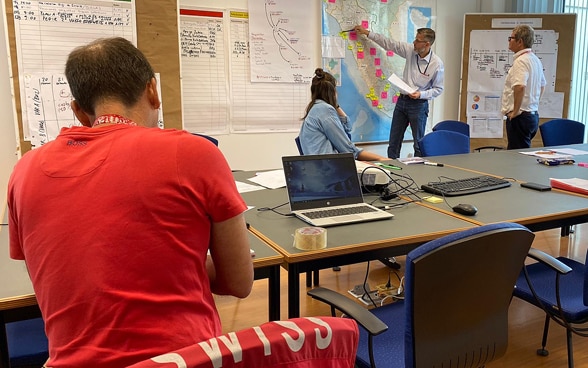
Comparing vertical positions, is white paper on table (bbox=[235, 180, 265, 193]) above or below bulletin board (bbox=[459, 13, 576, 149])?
below

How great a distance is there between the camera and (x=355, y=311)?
145 centimetres

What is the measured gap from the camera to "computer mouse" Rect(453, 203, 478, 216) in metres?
2.09

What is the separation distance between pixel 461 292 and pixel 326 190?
0.88 metres

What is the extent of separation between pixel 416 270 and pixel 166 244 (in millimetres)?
629

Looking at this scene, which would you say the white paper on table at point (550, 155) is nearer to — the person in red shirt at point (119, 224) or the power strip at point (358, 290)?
the power strip at point (358, 290)

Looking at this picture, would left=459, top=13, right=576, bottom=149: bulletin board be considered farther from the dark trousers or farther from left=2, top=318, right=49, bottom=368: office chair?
left=2, top=318, right=49, bottom=368: office chair

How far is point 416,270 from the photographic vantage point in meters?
1.28

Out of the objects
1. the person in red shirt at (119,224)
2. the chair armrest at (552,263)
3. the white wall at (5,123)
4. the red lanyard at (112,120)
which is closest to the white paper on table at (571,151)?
the chair armrest at (552,263)

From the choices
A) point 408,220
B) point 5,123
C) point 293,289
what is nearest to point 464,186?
point 408,220

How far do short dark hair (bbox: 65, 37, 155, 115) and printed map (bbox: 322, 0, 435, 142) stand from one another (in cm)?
404

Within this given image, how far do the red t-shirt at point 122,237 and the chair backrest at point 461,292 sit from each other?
552 mm

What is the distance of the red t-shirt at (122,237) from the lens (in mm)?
982

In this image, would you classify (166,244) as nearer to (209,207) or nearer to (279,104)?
(209,207)

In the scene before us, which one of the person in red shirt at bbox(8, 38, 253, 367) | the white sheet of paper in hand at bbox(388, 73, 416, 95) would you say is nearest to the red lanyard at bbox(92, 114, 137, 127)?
the person in red shirt at bbox(8, 38, 253, 367)
